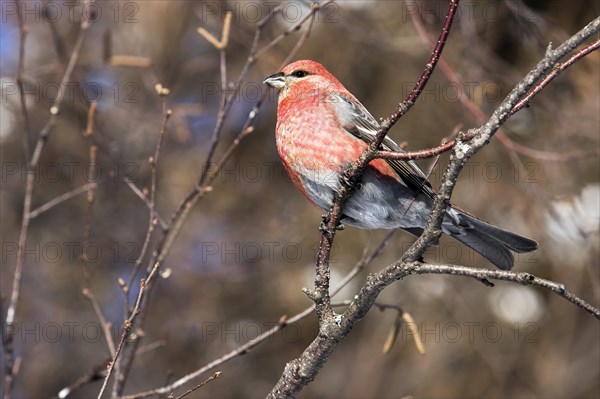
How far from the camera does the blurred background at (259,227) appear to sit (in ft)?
20.4

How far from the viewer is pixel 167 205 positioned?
679 cm

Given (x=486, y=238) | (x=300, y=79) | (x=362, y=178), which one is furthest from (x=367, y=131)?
(x=486, y=238)

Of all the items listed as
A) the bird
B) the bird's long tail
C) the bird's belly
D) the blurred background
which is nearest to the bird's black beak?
the bird

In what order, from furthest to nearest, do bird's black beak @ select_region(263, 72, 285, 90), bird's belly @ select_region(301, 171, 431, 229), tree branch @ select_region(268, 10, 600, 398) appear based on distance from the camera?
1. bird's black beak @ select_region(263, 72, 285, 90)
2. bird's belly @ select_region(301, 171, 431, 229)
3. tree branch @ select_region(268, 10, 600, 398)

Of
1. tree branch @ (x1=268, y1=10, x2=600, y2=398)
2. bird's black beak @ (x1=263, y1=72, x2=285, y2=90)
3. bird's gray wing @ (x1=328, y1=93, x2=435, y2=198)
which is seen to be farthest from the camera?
bird's black beak @ (x1=263, y1=72, x2=285, y2=90)

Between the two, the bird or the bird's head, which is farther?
the bird's head

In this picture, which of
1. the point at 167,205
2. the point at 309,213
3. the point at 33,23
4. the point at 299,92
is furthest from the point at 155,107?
the point at 299,92

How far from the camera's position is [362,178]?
12.0 feet

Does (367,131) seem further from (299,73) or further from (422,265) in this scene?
(422,265)

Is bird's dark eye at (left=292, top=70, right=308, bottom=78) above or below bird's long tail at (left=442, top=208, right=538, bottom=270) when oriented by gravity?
above

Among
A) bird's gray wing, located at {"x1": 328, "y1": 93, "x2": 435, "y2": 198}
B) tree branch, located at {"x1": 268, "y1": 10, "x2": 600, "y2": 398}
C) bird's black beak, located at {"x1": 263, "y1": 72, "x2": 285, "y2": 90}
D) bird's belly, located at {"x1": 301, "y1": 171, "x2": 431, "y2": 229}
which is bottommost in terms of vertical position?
tree branch, located at {"x1": 268, "y1": 10, "x2": 600, "y2": 398}

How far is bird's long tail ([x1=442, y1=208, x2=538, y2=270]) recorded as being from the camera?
3721mm

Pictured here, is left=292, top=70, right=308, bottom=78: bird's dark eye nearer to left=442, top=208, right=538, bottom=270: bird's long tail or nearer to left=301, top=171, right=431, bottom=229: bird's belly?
left=301, top=171, right=431, bottom=229: bird's belly

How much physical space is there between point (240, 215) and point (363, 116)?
318cm
